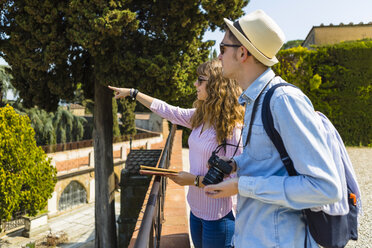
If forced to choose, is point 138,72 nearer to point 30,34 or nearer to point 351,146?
point 30,34

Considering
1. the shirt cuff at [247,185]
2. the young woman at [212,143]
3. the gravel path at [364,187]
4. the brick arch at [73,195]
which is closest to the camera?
the shirt cuff at [247,185]

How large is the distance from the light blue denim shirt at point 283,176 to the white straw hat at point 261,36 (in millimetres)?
79

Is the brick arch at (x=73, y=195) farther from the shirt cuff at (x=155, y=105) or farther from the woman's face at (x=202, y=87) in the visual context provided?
the woman's face at (x=202, y=87)

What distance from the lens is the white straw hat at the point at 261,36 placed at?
1.13 m

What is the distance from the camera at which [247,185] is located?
1.07 metres

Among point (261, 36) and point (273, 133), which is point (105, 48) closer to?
point (261, 36)

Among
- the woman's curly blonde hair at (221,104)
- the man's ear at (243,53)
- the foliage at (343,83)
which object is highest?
the foliage at (343,83)

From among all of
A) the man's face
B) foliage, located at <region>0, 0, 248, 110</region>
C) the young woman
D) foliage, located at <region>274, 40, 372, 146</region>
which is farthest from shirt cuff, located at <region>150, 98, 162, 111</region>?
foliage, located at <region>274, 40, 372, 146</region>

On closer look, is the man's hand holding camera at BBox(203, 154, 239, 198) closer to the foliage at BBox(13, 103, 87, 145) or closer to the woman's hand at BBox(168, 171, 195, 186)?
the woman's hand at BBox(168, 171, 195, 186)

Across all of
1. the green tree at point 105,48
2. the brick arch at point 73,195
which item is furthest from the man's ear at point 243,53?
the brick arch at point 73,195

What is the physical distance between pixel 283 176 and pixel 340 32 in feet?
79.3

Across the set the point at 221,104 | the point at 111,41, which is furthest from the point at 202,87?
the point at 111,41

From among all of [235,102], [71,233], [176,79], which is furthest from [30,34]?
[71,233]

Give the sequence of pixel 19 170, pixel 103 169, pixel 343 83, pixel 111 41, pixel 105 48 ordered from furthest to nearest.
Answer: pixel 343 83 < pixel 19 170 < pixel 103 169 < pixel 111 41 < pixel 105 48
